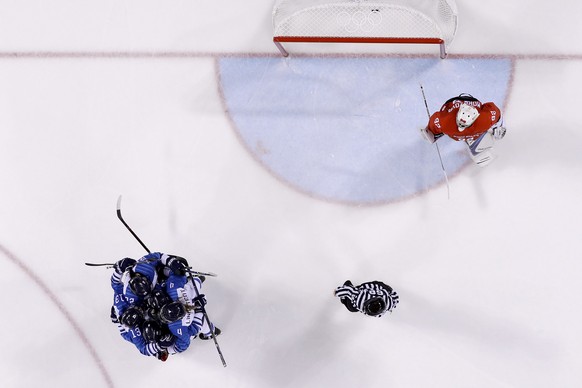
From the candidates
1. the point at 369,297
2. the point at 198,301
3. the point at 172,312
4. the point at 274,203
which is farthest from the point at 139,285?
the point at 369,297

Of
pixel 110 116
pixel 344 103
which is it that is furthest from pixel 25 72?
pixel 344 103

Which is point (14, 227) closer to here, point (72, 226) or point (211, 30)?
point (72, 226)

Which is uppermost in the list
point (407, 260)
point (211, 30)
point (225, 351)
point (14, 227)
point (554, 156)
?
point (211, 30)

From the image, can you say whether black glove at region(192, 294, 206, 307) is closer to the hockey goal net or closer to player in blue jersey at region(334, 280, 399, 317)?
player in blue jersey at region(334, 280, 399, 317)

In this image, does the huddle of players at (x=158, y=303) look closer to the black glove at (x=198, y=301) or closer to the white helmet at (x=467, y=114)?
the black glove at (x=198, y=301)

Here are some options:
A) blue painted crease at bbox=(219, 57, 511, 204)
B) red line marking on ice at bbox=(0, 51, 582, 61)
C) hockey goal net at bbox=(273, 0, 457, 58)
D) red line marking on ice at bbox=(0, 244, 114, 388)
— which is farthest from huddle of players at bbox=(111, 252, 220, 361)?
hockey goal net at bbox=(273, 0, 457, 58)

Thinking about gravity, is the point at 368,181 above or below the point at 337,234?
above
